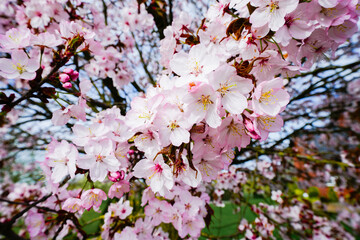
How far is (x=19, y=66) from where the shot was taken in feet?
3.38

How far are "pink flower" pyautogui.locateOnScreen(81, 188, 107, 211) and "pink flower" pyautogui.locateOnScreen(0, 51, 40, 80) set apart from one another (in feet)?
2.42

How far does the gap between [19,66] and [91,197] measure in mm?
864

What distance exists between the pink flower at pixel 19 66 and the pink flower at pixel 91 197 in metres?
0.74

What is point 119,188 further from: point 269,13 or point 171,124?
point 269,13

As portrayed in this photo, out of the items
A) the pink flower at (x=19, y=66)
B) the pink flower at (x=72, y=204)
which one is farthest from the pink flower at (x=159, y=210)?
the pink flower at (x=19, y=66)

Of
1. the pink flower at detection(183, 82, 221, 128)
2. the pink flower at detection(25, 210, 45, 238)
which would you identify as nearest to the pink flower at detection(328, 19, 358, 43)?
the pink flower at detection(183, 82, 221, 128)

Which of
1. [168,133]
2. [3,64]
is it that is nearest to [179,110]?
[168,133]

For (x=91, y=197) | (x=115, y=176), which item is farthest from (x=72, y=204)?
(x=115, y=176)

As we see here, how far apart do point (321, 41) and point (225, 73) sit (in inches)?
25.0

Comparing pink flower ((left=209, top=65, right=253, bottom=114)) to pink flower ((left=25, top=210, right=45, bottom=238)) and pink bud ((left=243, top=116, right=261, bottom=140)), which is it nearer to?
pink bud ((left=243, top=116, right=261, bottom=140))

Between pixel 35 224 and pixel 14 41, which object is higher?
pixel 14 41

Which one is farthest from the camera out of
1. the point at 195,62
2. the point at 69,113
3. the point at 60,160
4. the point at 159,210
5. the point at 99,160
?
the point at 159,210

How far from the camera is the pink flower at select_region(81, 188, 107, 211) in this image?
1164 millimetres

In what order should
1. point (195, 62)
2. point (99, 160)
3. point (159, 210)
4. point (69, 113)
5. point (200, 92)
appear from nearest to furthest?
1. point (200, 92)
2. point (195, 62)
3. point (99, 160)
4. point (69, 113)
5. point (159, 210)
